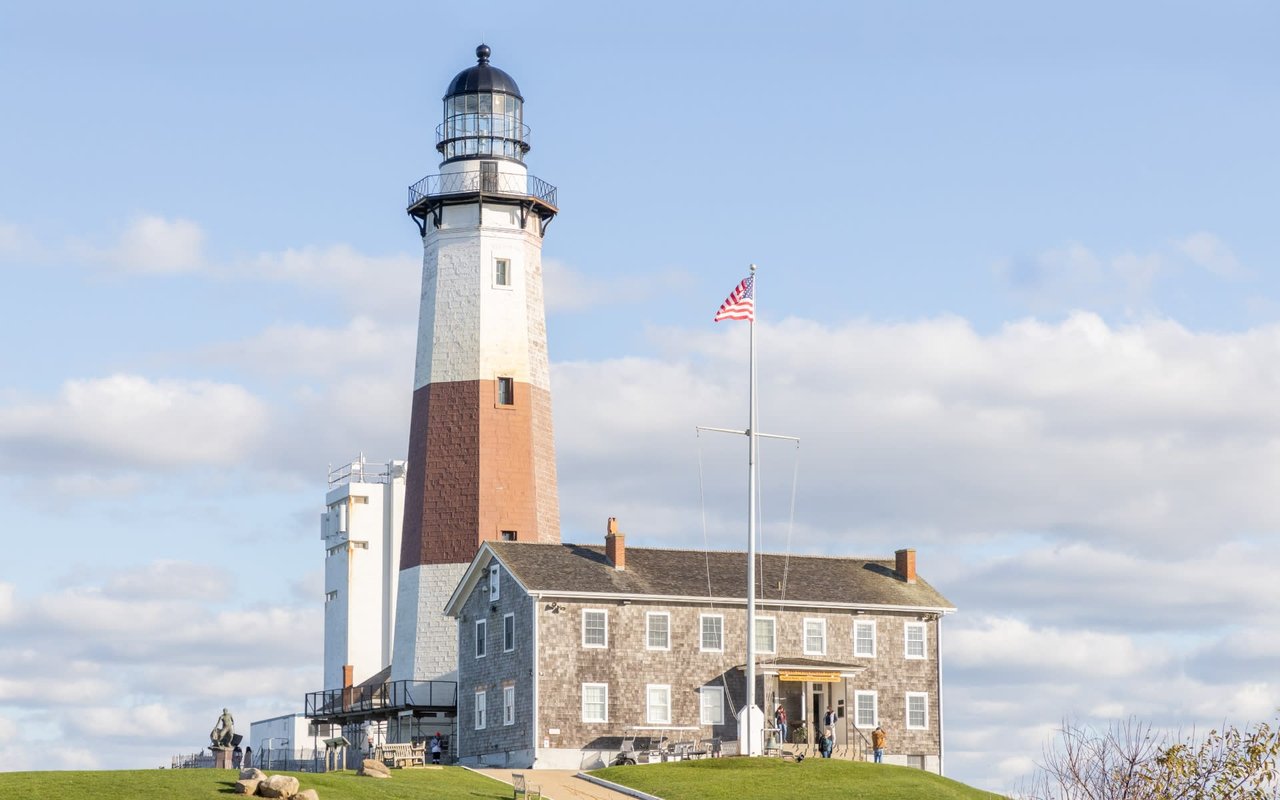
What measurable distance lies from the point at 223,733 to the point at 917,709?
21837mm

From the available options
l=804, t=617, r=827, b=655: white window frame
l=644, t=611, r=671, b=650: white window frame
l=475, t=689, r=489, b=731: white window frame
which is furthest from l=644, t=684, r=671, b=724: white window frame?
l=475, t=689, r=489, b=731: white window frame

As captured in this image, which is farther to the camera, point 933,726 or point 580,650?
point 933,726

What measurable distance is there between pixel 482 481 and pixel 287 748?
17870 mm

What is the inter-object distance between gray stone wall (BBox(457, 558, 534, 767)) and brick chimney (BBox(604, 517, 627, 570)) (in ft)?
10.6

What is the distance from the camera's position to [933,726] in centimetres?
6006

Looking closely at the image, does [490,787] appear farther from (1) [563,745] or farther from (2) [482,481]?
(2) [482,481]

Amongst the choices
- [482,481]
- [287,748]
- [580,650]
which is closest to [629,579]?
[580,650]

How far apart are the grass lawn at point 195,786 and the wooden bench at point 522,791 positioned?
28cm

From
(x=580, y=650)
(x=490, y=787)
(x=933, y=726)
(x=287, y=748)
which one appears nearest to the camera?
(x=490, y=787)

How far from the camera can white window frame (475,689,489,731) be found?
59094mm

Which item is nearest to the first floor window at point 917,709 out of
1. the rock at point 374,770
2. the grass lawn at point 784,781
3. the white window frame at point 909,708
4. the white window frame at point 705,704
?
the white window frame at point 909,708

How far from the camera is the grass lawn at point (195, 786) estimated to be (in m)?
41.5

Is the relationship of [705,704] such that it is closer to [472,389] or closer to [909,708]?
[909,708]

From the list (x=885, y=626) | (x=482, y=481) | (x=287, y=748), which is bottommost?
(x=287, y=748)
